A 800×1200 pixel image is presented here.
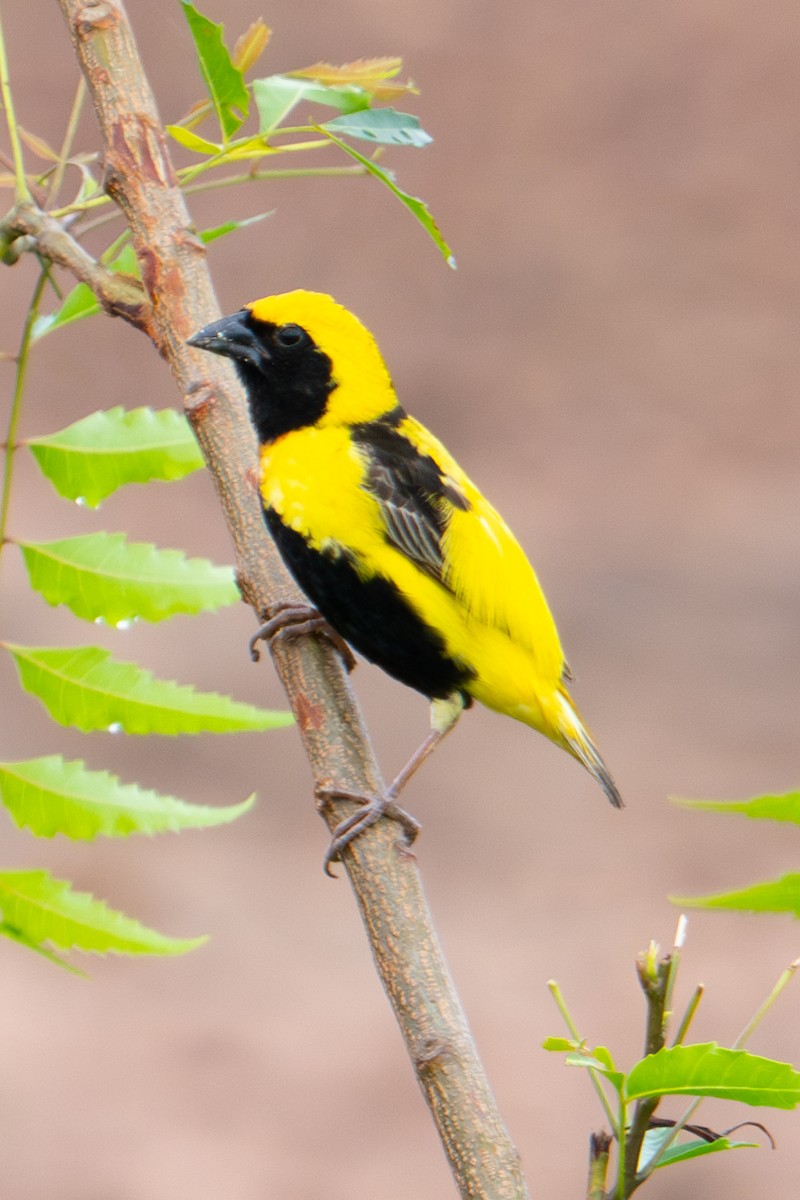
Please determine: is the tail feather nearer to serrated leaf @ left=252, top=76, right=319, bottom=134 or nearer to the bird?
the bird

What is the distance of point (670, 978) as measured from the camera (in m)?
0.60

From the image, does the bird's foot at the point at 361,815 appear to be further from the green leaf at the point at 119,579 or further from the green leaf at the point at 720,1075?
the green leaf at the point at 720,1075

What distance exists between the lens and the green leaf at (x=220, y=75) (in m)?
0.91

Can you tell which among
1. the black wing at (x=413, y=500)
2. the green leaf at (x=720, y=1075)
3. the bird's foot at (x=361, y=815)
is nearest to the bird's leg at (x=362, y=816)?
the bird's foot at (x=361, y=815)

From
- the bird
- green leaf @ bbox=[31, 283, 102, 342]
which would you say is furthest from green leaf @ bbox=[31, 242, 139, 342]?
the bird

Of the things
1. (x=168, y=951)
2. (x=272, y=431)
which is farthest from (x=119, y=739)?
(x=168, y=951)

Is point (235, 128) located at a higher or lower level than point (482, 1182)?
higher

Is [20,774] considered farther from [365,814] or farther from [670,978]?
[670,978]

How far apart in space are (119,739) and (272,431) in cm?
335

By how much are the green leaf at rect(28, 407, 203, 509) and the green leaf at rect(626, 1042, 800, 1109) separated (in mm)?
645

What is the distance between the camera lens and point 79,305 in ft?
3.59

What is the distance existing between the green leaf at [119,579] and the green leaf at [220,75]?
32 centimetres

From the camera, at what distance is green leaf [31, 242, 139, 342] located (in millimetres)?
1059

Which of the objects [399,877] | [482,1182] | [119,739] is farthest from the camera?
[119,739]
